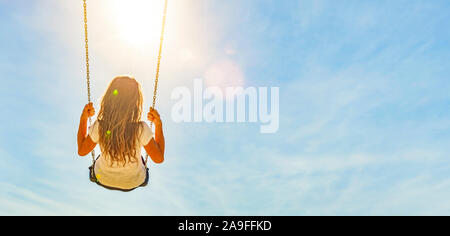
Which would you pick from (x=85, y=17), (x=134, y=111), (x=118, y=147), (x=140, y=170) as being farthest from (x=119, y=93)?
(x=85, y=17)

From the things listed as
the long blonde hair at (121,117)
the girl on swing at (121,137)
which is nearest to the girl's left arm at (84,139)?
the girl on swing at (121,137)

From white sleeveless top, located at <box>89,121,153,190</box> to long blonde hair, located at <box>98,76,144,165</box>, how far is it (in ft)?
0.29

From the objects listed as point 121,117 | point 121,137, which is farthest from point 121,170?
point 121,117

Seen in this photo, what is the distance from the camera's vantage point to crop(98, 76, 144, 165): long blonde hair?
4.45 meters

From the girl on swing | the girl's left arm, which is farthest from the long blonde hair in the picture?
the girl's left arm

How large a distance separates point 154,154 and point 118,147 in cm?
46

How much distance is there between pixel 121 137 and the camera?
4.47 metres

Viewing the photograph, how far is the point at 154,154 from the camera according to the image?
4.76 m

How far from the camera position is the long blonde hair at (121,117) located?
4445 millimetres

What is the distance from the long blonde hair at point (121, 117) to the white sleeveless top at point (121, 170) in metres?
0.09

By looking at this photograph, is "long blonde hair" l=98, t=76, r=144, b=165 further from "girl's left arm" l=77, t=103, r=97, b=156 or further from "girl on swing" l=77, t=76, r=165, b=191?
"girl's left arm" l=77, t=103, r=97, b=156
